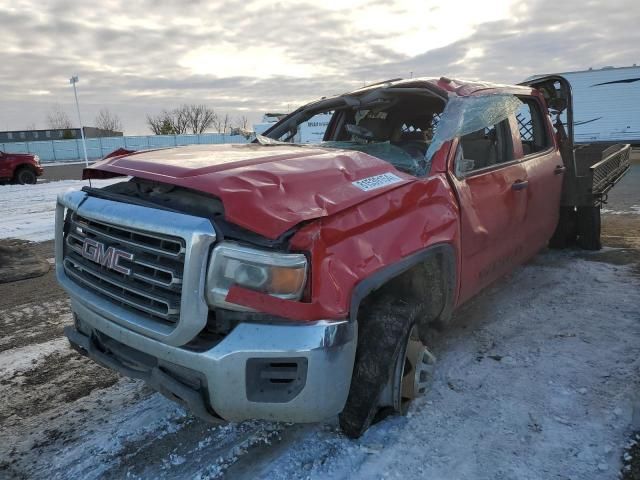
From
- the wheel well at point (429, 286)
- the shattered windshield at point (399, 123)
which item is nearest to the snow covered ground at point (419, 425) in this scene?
the wheel well at point (429, 286)

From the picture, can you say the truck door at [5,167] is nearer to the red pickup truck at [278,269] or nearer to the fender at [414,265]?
the red pickup truck at [278,269]

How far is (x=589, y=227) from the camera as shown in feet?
19.4

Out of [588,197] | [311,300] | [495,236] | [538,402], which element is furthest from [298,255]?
[588,197]

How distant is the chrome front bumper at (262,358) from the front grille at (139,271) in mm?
168

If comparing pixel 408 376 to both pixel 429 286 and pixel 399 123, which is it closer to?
pixel 429 286

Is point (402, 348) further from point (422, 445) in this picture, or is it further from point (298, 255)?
point (298, 255)

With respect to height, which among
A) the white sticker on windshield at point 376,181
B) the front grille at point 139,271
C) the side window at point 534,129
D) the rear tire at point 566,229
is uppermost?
the side window at point 534,129

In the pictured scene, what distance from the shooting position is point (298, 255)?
203 cm

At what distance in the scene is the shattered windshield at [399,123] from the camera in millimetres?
3263

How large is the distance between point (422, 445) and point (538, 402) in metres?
0.82

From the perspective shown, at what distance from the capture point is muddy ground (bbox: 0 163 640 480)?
2.42 m

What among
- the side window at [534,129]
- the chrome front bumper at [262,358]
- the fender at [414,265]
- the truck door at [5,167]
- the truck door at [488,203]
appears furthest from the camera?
the truck door at [5,167]

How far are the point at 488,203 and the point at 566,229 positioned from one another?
3.20 m

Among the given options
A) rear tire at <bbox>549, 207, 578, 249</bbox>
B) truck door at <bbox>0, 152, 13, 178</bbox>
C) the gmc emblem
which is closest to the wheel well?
the gmc emblem
